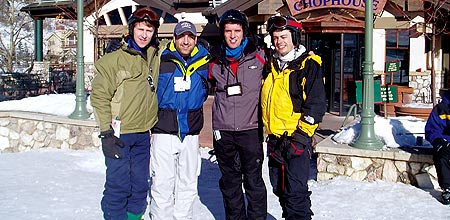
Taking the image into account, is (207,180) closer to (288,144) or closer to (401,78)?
(288,144)

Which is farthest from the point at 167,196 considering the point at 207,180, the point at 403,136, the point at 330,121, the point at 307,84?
the point at 330,121

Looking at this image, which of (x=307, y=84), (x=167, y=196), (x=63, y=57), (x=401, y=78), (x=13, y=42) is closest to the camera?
(x=307, y=84)

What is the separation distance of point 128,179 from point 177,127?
0.57 meters

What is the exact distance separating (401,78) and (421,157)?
29.7 ft

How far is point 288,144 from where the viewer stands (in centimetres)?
371

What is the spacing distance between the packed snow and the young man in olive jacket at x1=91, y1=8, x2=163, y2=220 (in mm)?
803

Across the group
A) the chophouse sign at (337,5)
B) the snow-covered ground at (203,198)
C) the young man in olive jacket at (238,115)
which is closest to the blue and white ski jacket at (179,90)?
the young man in olive jacket at (238,115)

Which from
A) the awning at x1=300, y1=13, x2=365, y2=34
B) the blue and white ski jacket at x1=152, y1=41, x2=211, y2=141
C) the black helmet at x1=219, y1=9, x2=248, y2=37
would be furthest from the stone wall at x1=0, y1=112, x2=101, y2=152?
the awning at x1=300, y1=13, x2=365, y2=34

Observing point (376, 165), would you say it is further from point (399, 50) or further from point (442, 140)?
point (399, 50)

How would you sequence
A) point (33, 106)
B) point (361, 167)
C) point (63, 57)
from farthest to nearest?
point (63, 57) → point (33, 106) → point (361, 167)

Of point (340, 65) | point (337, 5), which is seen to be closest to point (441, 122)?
point (337, 5)

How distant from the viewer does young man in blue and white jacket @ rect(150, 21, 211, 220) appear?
399 cm

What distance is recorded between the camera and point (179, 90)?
3982 millimetres

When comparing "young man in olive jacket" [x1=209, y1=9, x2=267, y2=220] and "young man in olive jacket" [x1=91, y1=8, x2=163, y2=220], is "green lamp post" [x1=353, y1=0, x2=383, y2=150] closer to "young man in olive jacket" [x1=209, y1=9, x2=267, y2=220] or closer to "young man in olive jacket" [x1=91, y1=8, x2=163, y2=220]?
"young man in olive jacket" [x1=209, y1=9, x2=267, y2=220]
